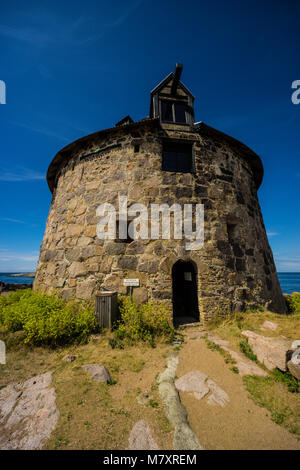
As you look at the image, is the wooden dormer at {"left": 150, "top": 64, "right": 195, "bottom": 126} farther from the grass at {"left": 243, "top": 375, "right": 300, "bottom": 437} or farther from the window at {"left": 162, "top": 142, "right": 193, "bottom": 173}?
the grass at {"left": 243, "top": 375, "right": 300, "bottom": 437}

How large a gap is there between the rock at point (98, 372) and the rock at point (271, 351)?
3.19 m

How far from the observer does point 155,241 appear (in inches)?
244

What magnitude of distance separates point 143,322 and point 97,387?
6.89 ft

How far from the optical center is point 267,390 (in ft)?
10.1

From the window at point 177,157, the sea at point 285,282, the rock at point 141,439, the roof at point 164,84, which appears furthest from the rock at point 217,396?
the sea at point 285,282

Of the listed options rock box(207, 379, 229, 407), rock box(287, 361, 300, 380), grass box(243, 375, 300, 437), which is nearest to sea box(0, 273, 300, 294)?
rock box(207, 379, 229, 407)

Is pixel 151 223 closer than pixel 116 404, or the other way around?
→ pixel 116 404

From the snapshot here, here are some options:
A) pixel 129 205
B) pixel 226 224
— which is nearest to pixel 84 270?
pixel 129 205

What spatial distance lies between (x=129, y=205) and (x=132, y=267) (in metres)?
2.24

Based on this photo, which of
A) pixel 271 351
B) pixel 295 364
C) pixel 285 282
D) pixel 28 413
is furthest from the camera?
pixel 285 282

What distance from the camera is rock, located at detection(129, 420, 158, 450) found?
2.19 m

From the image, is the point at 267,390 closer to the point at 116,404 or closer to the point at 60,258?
the point at 116,404

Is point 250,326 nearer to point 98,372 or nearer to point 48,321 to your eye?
point 98,372

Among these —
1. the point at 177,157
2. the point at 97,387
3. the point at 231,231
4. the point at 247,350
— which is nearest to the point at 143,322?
the point at 97,387
